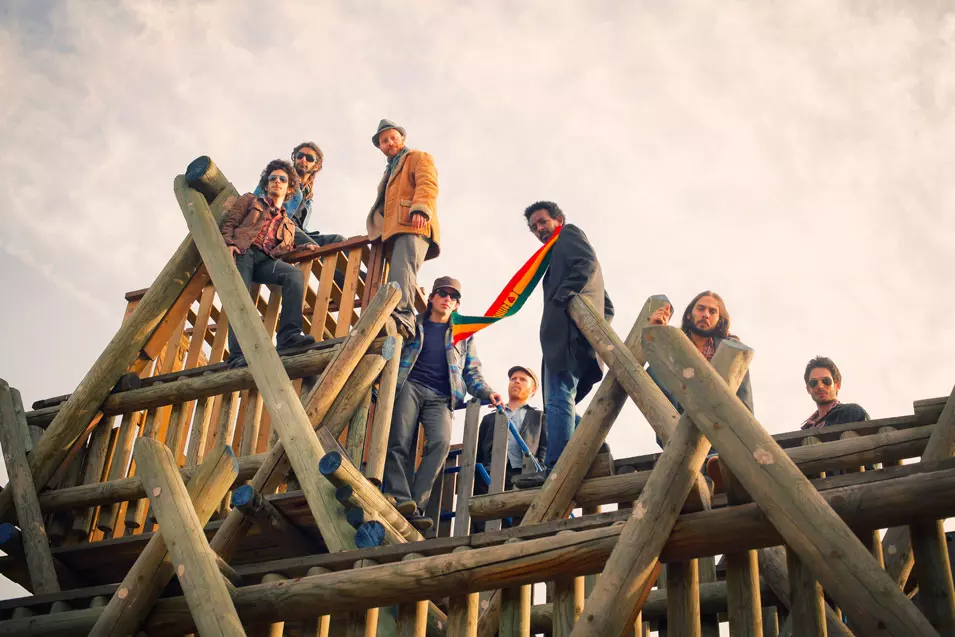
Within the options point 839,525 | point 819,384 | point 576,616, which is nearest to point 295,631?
point 576,616

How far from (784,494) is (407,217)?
4.87 meters

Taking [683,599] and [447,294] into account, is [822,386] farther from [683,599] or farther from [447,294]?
[683,599]

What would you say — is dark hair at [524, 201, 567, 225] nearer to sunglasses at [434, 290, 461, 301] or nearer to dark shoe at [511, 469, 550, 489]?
sunglasses at [434, 290, 461, 301]

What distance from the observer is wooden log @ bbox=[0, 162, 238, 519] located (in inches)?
298

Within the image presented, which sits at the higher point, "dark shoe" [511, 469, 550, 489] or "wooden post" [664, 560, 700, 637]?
"dark shoe" [511, 469, 550, 489]

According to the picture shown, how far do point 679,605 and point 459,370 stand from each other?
381cm

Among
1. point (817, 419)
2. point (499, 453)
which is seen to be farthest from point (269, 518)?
point (817, 419)

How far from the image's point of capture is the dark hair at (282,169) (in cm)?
888

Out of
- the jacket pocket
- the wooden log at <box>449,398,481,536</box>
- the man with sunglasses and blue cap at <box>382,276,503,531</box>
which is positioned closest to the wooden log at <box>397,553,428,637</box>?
the man with sunglasses and blue cap at <box>382,276,503,531</box>

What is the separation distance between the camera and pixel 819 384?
755 cm

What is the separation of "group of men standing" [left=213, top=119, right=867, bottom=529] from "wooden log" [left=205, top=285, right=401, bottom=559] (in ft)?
1.28

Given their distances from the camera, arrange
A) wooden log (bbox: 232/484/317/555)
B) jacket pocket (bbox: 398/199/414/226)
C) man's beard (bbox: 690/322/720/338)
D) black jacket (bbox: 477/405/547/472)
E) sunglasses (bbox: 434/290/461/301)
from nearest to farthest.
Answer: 1. wooden log (bbox: 232/484/317/555)
2. man's beard (bbox: 690/322/720/338)
3. sunglasses (bbox: 434/290/461/301)
4. jacket pocket (bbox: 398/199/414/226)
5. black jacket (bbox: 477/405/547/472)

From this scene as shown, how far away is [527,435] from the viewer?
354 inches

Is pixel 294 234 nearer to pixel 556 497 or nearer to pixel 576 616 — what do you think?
pixel 556 497
